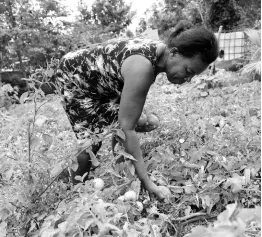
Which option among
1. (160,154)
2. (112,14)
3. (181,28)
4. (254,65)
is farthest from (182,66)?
(112,14)

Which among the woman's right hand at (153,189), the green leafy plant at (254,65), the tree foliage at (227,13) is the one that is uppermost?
the tree foliage at (227,13)

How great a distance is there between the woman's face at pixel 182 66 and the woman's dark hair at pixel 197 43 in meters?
0.02

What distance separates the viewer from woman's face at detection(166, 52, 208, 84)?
143 centimetres

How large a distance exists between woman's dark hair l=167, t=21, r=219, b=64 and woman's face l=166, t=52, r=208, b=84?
20 mm

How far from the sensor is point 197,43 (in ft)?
4.61

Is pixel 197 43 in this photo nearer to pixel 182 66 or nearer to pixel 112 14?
pixel 182 66

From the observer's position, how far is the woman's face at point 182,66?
4.68 feet

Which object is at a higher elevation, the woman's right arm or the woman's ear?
the woman's ear

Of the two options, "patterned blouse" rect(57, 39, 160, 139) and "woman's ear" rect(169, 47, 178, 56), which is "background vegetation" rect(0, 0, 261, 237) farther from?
"woman's ear" rect(169, 47, 178, 56)

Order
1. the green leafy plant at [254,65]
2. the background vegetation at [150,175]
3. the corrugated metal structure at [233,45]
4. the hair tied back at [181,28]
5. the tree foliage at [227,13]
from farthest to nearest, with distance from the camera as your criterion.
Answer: the tree foliage at [227,13]
the corrugated metal structure at [233,45]
the green leafy plant at [254,65]
the hair tied back at [181,28]
the background vegetation at [150,175]

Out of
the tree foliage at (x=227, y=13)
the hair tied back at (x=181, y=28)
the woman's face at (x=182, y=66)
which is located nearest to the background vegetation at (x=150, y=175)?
the woman's face at (x=182, y=66)

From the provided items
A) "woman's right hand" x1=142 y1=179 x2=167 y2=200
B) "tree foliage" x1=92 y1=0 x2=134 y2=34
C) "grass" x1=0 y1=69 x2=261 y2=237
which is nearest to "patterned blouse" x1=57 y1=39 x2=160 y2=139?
"grass" x1=0 y1=69 x2=261 y2=237

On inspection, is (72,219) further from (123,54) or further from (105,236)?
(123,54)

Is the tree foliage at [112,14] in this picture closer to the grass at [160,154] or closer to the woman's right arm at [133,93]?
the grass at [160,154]
